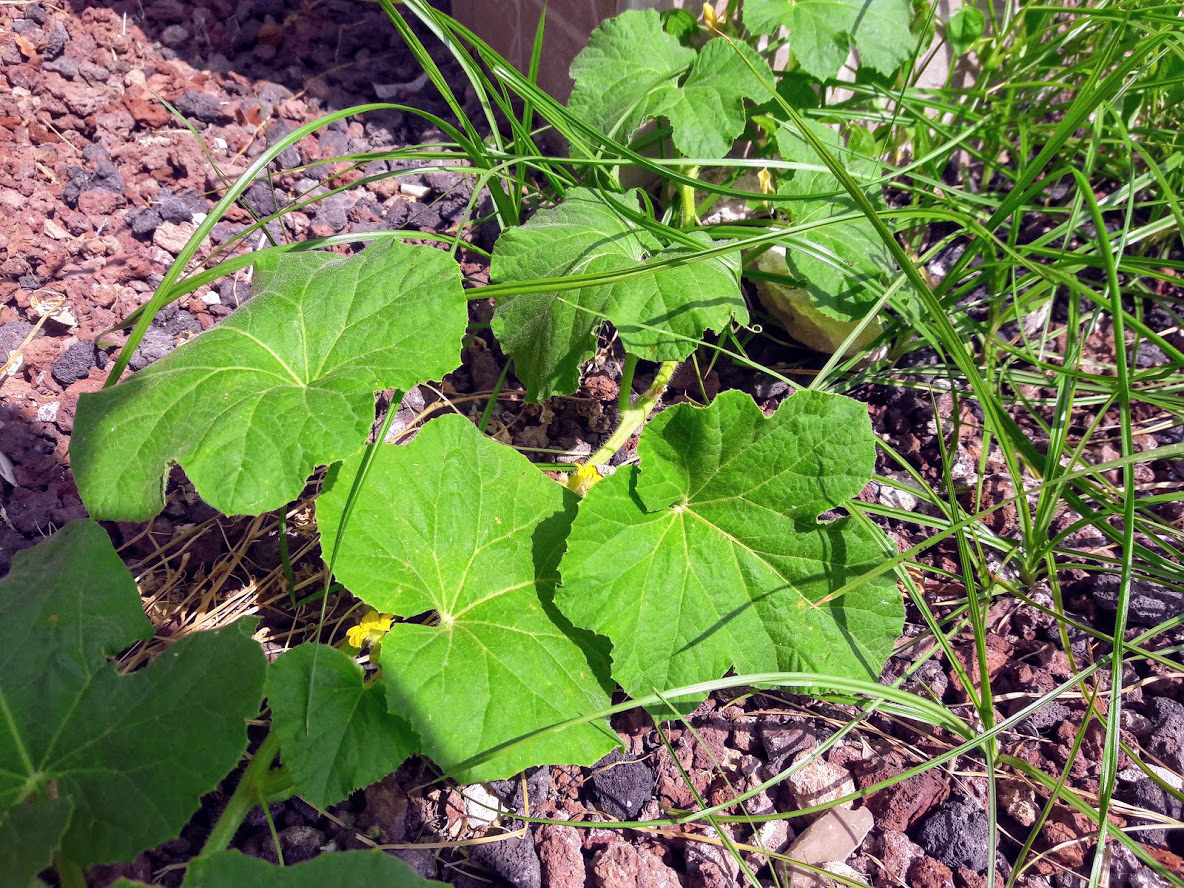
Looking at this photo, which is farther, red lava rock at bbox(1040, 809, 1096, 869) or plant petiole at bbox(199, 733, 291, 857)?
red lava rock at bbox(1040, 809, 1096, 869)

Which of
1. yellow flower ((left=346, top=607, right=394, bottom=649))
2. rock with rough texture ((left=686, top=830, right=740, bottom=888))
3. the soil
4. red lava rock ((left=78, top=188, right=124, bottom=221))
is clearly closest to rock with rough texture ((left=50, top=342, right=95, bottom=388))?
the soil

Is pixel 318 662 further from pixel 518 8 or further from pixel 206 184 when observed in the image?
pixel 518 8

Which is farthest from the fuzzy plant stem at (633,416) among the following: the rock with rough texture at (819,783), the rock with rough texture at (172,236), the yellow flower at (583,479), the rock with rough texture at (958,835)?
the rock with rough texture at (172,236)

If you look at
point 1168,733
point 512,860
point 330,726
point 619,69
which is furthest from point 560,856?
point 619,69

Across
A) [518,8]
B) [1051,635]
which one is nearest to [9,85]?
[518,8]

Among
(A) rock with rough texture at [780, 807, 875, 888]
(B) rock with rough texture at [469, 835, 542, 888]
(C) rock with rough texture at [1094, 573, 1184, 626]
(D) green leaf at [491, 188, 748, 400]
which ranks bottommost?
(B) rock with rough texture at [469, 835, 542, 888]

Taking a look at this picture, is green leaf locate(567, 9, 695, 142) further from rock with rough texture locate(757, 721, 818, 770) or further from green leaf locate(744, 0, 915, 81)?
rock with rough texture locate(757, 721, 818, 770)
